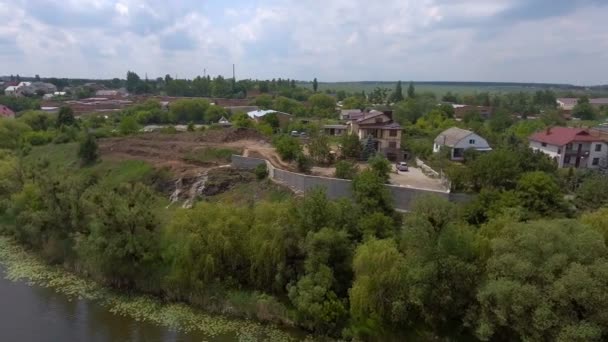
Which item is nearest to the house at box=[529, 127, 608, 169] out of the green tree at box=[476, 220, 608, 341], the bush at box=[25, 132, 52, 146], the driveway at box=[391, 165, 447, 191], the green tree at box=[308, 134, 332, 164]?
the driveway at box=[391, 165, 447, 191]

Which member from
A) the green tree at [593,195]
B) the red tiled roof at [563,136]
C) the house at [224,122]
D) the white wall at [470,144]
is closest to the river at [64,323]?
the green tree at [593,195]

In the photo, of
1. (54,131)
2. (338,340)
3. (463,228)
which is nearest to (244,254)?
(338,340)

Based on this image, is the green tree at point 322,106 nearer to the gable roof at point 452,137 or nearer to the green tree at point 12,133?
the gable roof at point 452,137

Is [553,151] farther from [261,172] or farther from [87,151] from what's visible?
[87,151]

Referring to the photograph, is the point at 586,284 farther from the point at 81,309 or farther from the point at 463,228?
the point at 81,309

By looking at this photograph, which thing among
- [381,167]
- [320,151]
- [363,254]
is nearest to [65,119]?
[320,151]
